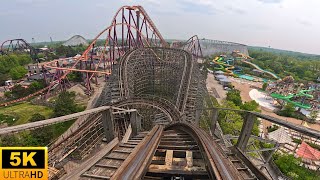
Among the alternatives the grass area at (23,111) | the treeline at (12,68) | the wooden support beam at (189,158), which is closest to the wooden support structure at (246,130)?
the wooden support beam at (189,158)

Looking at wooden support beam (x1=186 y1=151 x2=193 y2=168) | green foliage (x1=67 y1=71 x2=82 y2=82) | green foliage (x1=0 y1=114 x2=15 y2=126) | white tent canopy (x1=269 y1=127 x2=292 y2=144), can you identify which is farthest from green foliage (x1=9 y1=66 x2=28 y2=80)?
wooden support beam (x1=186 y1=151 x2=193 y2=168)

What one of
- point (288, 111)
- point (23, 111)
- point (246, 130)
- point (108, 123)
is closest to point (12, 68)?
point (23, 111)

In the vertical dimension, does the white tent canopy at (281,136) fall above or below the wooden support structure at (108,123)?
below

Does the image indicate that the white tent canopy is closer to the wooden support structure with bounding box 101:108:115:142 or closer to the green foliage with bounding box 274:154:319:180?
the green foliage with bounding box 274:154:319:180

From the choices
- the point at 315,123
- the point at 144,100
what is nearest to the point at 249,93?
the point at 315,123

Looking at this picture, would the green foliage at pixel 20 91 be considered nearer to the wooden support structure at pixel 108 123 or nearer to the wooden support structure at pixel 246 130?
the wooden support structure at pixel 108 123

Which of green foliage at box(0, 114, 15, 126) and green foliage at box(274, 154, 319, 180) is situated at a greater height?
green foliage at box(0, 114, 15, 126)

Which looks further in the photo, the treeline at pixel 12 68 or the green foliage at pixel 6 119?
the treeline at pixel 12 68

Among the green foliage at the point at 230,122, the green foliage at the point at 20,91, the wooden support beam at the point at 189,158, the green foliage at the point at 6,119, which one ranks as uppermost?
the wooden support beam at the point at 189,158
